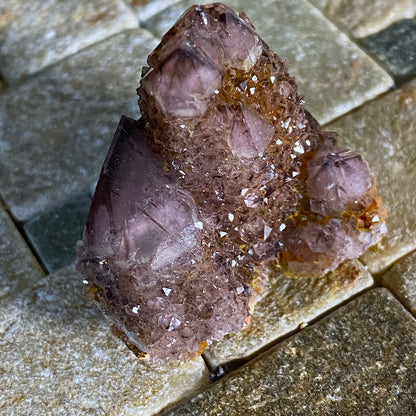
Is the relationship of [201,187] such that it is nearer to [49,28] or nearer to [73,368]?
[73,368]

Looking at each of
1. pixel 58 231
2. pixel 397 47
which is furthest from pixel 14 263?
pixel 397 47

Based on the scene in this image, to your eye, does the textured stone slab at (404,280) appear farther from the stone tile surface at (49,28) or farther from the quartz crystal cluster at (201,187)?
the stone tile surface at (49,28)

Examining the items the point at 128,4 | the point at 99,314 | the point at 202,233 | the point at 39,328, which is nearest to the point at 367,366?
the point at 202,233

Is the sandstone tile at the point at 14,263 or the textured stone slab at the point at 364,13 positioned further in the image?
the textured stone slab at the point at 364,13

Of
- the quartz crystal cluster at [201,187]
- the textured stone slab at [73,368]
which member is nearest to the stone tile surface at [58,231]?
the textured stone slab at [73,368]

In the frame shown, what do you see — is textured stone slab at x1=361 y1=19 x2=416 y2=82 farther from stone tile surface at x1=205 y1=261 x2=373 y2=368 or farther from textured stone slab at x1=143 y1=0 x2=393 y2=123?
stone tile surface at x1=205 y1=261 x2=373 y2=368

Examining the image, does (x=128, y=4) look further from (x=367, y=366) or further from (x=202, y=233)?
(x=367, y=366)

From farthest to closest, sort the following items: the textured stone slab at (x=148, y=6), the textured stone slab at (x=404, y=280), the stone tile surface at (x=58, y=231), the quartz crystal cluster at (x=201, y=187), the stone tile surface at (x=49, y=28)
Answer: the textured stone slab at (x=148, y=6), the stone tile surface at (x=49, y=28), the stone tile surface at (x=58, y=231), the textured stone slab at (x=404, y=280), the quartz crystal cluster at (x=201, y=187)
